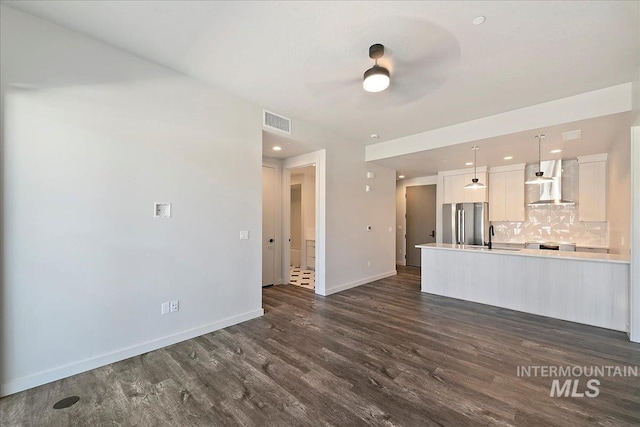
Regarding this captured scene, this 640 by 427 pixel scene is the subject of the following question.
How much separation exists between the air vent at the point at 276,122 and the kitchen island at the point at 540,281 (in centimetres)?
349

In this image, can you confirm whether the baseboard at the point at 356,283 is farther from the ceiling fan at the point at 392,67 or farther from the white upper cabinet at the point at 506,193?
the ceiling fan at the point at 392,67

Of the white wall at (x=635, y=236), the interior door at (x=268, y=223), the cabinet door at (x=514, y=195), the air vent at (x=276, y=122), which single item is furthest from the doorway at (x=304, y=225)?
the white wall at (x=635, y=236)

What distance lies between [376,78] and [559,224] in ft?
19.2

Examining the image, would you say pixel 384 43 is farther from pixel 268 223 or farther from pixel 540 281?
pixel 540 281

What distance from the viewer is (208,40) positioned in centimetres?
243

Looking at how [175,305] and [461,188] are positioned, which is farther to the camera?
[461,188]

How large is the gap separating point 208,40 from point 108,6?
29.0 inches

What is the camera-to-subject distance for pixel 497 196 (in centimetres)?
615

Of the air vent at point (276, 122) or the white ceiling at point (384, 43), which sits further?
the air vent at point (276, 122)

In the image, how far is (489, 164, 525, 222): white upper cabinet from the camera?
5848 mm

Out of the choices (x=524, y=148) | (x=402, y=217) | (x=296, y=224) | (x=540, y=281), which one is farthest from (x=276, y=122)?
(x=402, y=217)

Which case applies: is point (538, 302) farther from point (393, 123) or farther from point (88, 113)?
point (88, 113)

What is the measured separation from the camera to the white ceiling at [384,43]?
80.7 inches

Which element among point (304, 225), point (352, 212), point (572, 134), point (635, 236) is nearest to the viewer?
point (635, 236)
